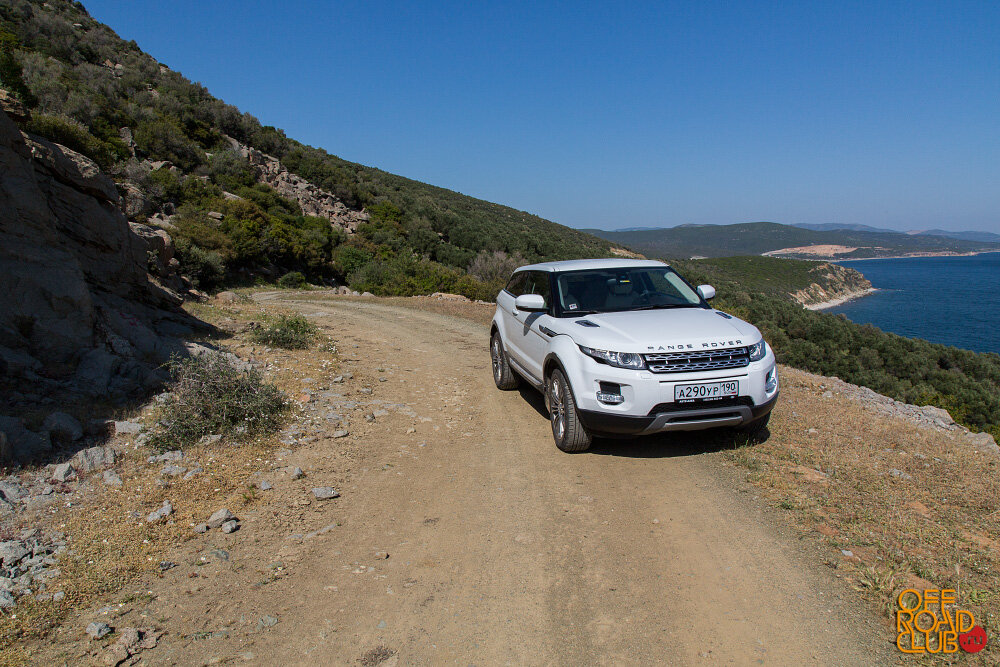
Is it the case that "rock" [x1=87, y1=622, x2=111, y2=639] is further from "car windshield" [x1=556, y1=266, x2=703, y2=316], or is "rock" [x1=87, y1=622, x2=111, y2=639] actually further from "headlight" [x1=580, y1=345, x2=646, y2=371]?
"car windshield" [x1=556, y1=266, x2=703, y2=316]

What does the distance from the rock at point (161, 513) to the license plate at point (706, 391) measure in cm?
401

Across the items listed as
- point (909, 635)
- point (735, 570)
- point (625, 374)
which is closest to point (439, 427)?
point (625, 374)

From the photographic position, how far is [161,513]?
3.95 m

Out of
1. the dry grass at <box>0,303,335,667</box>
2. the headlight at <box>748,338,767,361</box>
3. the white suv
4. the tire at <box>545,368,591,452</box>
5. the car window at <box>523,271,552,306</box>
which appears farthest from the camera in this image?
the car window at <box>523,271,552,306</box>

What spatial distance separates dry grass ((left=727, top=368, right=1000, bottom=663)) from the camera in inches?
125

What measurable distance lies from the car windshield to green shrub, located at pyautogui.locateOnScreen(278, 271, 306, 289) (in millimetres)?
20153

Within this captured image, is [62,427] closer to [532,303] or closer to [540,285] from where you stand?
[532,303]

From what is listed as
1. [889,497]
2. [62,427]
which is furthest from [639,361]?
[62,427]

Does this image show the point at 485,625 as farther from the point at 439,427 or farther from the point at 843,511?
the point at 439,427

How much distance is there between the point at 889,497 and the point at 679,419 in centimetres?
164

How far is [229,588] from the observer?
10.6 ft

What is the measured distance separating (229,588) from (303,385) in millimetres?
4040

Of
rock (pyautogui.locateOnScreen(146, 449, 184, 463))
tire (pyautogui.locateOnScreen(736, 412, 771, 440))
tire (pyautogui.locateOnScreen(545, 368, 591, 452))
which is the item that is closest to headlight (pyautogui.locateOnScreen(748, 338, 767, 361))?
tire (pyautogui.locateOnScreen(736, 412, 771, 440))

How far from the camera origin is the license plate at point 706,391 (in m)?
4.51
